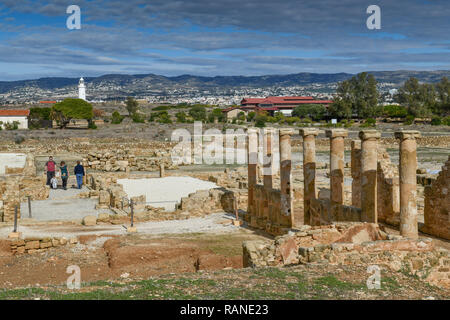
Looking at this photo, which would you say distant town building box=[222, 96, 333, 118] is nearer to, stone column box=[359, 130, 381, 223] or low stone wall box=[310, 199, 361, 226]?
low stone wall box=[310, 199, 361, 226]

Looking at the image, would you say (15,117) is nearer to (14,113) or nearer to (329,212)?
(14,113)

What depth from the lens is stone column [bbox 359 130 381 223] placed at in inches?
571

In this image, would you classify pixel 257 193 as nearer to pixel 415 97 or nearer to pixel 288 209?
pixel 288 209

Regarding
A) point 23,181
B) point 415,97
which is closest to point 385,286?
point 23,181

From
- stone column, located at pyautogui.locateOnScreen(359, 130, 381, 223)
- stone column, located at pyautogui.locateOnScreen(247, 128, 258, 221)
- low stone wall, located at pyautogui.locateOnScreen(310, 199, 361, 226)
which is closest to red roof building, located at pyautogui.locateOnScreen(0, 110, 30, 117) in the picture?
stone column, located at pyautogui.locateOnScreen(247, 128, 258, 221)

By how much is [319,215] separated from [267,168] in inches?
105

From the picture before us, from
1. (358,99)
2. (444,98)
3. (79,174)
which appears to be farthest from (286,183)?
(444,98)

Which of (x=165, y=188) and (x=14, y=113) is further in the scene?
(x=14, y=113)

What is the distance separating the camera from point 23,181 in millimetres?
25984

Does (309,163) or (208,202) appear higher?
(309,163)

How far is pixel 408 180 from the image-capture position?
13.7m

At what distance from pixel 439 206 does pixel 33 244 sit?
11.1 metres

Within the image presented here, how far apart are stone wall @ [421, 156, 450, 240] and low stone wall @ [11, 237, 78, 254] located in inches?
402

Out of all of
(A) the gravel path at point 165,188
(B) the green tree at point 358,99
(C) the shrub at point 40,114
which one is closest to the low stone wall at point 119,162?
(A) the gravel path at point 165,188
